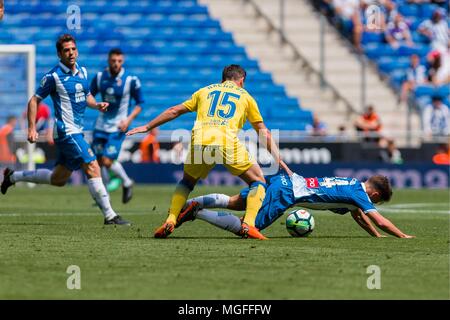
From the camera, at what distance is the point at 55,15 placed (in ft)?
105

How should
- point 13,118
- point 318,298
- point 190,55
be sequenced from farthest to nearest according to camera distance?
point 190,55, point 13,118, point 318,298

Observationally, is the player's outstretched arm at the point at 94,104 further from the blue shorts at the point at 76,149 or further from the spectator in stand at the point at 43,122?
the spectator in stand at the point at 43,122

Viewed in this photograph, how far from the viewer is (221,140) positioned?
1155cm

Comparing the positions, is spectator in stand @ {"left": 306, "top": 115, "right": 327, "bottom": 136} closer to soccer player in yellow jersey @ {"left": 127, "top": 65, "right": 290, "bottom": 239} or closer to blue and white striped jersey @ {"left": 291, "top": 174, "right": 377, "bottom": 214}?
blue and white striped jersey @ {"left": 291, "top": 174, "right": 377, "bottom": 214}

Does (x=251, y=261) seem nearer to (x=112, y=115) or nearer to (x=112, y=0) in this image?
(x=112, y=115)

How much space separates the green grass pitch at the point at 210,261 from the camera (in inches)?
311

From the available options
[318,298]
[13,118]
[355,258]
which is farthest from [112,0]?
[318,298]

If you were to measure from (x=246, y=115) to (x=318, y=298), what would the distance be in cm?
449

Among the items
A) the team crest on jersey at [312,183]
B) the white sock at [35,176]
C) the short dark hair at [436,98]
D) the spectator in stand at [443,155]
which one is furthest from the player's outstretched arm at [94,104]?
the short dark hair at [436,98]

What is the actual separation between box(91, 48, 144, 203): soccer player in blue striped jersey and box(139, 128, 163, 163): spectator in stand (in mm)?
8046

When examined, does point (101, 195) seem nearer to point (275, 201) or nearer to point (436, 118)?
point (275, 201)

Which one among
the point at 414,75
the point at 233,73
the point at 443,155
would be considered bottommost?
the point at 233,73

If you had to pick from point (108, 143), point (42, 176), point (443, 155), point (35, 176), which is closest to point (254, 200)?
point (42, 176)

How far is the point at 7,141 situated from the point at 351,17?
36.8ft
